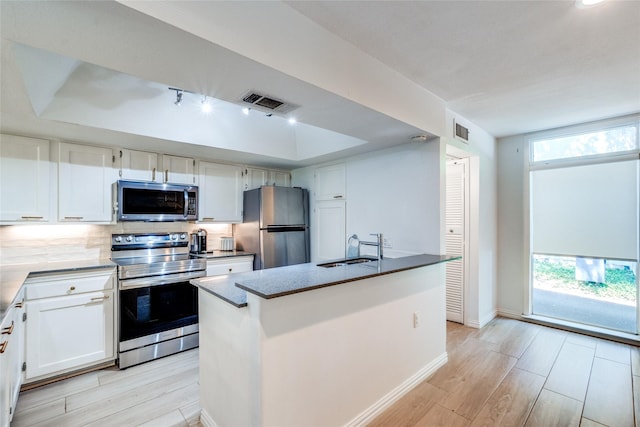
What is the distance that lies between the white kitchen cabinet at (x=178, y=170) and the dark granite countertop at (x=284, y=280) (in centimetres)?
→ 181

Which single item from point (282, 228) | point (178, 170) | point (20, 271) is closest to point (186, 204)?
point (178, 170)

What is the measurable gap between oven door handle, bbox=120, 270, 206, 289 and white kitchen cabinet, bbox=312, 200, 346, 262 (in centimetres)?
154

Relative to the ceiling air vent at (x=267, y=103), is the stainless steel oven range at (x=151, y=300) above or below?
below

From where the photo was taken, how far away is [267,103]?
6.15 feet

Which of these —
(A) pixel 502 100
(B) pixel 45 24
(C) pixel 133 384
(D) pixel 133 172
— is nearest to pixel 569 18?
(A) pixel 502 100

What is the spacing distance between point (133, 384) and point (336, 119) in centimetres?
271

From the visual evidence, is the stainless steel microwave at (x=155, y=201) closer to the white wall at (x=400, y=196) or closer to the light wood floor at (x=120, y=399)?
the light wood floor at (x=120, y=399)

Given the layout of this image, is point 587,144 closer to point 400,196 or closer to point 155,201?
point 400,196

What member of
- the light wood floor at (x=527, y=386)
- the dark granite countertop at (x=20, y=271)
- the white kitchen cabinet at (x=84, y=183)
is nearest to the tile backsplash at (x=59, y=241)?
the dark granite countertop at (x=20, y=271)

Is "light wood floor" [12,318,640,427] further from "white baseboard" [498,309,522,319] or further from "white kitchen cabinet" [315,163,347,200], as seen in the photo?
"white kitchen cabinet" [315,163,347,200]

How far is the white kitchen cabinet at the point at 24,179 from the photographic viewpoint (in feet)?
7.76

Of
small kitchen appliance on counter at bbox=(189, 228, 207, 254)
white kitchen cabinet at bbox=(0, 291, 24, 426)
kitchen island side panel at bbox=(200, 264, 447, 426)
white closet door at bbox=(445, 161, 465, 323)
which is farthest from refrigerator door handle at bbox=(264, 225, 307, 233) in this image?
white kitchen cabinet at bbox=(0, 291, 24, 426)

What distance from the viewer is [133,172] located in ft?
9.86

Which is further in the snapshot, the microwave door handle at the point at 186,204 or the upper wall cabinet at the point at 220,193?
the upper wall cabinet at the point at 220,193
